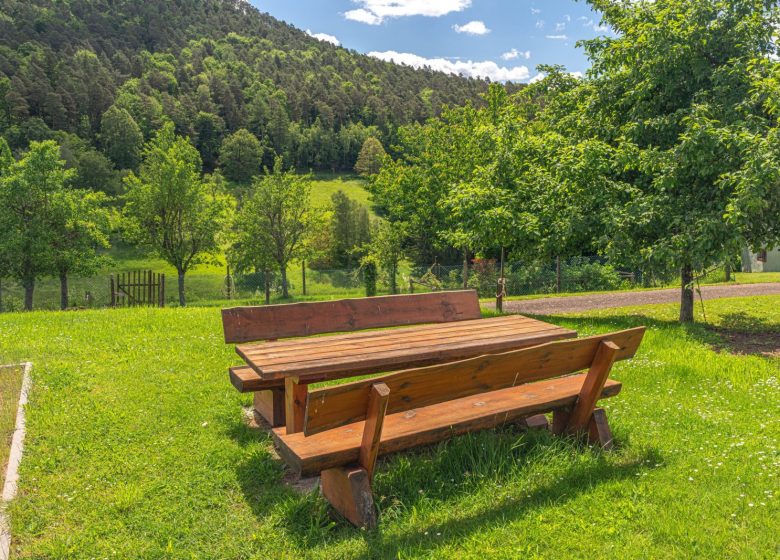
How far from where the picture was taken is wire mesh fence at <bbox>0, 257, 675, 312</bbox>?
926 inches

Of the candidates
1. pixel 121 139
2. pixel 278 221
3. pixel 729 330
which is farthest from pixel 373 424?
pixel 121 139

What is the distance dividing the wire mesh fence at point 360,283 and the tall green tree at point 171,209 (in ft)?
9.92

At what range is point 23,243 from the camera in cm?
2461

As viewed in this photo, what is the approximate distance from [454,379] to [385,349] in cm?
135

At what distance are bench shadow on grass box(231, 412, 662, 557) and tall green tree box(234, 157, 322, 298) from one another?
88.5ft

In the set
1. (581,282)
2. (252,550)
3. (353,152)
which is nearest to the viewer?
(252,550)

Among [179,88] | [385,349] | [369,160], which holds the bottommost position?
[385,349]

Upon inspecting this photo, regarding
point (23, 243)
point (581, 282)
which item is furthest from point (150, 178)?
point (581, 282)

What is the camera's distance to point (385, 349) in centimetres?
453

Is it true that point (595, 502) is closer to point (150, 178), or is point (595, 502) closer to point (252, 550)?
point (252, 550)

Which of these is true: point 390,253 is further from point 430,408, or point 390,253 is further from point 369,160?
point 369,160

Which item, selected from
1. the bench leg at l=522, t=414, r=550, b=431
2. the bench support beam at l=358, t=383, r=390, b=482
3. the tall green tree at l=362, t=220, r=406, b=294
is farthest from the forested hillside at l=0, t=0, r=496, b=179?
the bench support beam at l=358, t=383, r=390, b=482

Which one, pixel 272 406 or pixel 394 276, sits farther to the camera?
pixel 394 276

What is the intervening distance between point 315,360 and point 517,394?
63.3 inches
